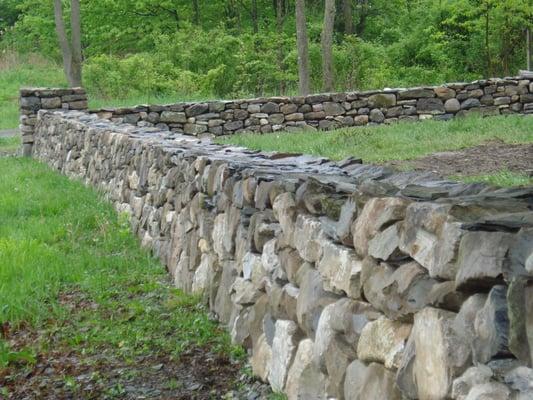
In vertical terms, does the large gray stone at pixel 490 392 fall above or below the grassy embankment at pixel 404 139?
above

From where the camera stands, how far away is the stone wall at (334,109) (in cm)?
1666

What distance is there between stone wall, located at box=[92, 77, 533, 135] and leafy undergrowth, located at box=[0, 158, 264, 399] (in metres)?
7.76

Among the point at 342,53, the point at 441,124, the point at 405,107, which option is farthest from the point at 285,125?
the point at 342,53

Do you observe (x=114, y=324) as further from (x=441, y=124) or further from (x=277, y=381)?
(x=441, y=124)

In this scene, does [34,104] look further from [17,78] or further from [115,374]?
[17,78]

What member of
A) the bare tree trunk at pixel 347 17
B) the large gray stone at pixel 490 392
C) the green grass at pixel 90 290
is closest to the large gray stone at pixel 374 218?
the large gray stone at pixel 490 392

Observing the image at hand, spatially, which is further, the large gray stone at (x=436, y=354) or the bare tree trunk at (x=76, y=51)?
the bare tree trunk at (x=76, y=51)

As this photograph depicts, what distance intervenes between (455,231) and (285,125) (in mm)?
14498

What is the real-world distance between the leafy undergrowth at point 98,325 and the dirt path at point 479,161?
344 centimetres

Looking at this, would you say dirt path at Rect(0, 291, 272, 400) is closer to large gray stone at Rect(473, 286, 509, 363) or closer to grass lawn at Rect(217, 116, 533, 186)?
large gray stone at Rect(473, 286, 509, 363)

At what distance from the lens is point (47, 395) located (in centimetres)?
473

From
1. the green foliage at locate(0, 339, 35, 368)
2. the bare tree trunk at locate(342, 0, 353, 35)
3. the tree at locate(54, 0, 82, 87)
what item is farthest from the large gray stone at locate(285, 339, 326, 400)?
the bare tree trunk at locate(342, 0, 353, 35)

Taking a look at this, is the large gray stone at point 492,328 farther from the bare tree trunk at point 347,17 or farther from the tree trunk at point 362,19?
the tree trunk at point 362,19

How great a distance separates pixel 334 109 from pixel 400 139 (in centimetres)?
447
